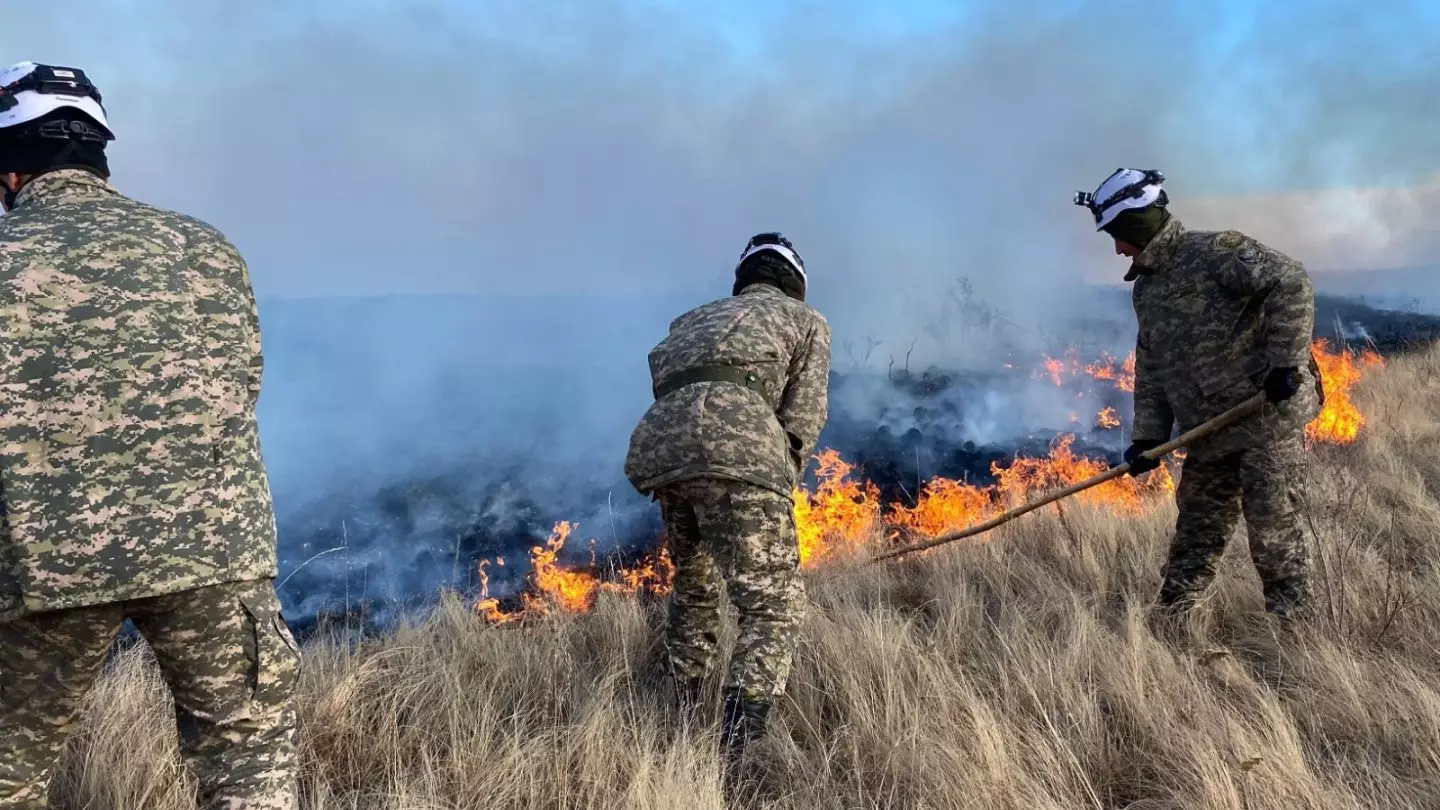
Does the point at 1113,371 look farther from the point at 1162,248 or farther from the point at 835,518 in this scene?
the point at 1162,248

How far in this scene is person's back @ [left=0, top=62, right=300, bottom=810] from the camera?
1.74 meters

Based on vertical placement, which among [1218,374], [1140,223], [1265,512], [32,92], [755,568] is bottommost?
[755,568]

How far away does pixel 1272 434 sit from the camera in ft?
11.6

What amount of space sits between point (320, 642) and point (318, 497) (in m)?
14.6

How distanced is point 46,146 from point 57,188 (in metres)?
0.12

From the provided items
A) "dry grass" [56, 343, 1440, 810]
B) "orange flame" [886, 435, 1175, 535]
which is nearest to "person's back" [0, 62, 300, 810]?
"dry grass" [56, 343, 1440, 810]

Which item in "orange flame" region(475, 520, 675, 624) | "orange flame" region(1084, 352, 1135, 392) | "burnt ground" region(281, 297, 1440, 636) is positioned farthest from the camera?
"orange flame" region(1084, 352, 1135, 392)

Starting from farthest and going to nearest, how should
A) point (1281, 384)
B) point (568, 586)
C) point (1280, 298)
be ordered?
point (568, 586) → point (1280, 298) → point (1281, 384)

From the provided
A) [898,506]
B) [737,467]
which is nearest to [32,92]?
[737,467]

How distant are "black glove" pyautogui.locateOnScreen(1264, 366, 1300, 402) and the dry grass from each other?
722 mm

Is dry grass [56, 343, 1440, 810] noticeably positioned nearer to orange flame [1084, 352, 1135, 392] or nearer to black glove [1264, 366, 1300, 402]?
black glove [1264, 366, 1300, 402]

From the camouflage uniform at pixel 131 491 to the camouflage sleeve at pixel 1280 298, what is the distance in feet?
13.0

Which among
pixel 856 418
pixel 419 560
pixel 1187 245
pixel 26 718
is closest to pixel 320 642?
pixel 26 718

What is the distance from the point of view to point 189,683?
6.15 feet
